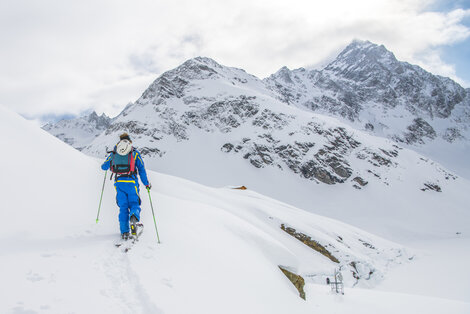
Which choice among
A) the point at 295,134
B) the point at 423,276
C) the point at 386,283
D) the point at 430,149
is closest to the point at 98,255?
the point at 386,283

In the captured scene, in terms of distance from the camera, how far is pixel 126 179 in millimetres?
6504

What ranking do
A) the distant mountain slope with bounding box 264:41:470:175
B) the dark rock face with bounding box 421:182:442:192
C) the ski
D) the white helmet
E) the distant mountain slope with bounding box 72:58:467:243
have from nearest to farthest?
Answer: the ski
the white helmet
the distant mountain slope with bounding box 72:58:467:243
the dark rock face with bounding box 421:182:442:192
the distant mountain slope with bounding box 264:41:470:175

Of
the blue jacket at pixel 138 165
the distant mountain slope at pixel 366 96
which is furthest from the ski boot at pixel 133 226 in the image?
the distant mountain slope at pixel 366 96

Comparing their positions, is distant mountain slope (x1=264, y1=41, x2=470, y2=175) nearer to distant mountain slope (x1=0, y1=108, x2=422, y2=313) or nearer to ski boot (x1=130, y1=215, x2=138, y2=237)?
distant mountain slope (x1=0, y1=108, x2=422, y2=313)

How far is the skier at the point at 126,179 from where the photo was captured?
6.23m

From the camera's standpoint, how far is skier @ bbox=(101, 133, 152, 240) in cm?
623

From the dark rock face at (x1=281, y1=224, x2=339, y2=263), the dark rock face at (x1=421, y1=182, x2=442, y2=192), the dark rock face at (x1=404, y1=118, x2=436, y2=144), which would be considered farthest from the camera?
the dark rock face at (x1=404, y1=118, x2=436, y2=144)

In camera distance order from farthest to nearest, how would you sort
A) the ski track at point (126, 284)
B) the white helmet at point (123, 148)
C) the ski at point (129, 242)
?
the white helmet at point (123, 148), the ski at point (129, 242), the ski track at point (126, 284)

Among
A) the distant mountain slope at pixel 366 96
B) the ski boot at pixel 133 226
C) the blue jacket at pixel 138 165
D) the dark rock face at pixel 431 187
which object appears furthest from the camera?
the distant mountain slope at pixel 366 96

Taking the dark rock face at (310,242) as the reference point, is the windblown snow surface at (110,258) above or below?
above

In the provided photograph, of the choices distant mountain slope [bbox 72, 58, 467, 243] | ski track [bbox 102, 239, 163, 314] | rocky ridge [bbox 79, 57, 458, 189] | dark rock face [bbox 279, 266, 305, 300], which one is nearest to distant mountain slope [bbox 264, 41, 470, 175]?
rocky ridge [bbox 79, 57, 458, 189]

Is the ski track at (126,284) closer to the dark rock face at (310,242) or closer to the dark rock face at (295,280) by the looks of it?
the dark rock face at (295,280)

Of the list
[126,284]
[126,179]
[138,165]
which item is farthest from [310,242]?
[126,284]

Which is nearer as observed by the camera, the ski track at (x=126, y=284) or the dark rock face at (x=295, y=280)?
the ski track at (x=126, y=284)
